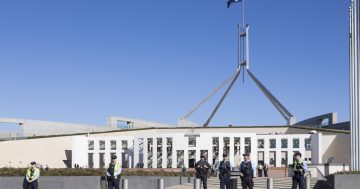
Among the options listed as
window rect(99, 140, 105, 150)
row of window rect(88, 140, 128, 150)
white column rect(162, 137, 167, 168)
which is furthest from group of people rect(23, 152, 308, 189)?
window rect(99, 140, 105, 150)

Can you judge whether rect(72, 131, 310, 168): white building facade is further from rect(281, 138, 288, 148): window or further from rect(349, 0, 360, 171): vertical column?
rect(349, 0, 360, 171): vertical column

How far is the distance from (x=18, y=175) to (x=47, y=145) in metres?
36.6

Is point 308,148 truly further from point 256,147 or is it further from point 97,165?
point 97,165

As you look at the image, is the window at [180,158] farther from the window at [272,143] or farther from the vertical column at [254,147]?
the window at [272,143]

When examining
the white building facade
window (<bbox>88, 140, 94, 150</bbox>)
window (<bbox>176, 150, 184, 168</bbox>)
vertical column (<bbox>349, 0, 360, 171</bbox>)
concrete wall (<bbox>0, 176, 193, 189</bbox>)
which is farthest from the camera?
window (<bbox>88, 140, 94, 150</bbox>)

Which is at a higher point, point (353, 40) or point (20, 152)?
point (353, 40)

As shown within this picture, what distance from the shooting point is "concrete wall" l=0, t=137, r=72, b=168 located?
181ft

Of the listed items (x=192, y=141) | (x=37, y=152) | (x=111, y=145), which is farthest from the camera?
(x=37, y=152)

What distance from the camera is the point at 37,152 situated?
5678 centimetres

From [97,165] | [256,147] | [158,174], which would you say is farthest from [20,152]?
[158,174]

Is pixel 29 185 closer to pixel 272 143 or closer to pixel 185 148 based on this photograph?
pixel 185 148

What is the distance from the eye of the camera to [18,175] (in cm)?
2156

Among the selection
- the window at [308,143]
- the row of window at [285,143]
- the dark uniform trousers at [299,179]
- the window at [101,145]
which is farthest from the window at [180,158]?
the dark uniform trousers at [299,179]

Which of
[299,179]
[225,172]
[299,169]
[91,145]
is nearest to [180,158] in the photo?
[91,145]
